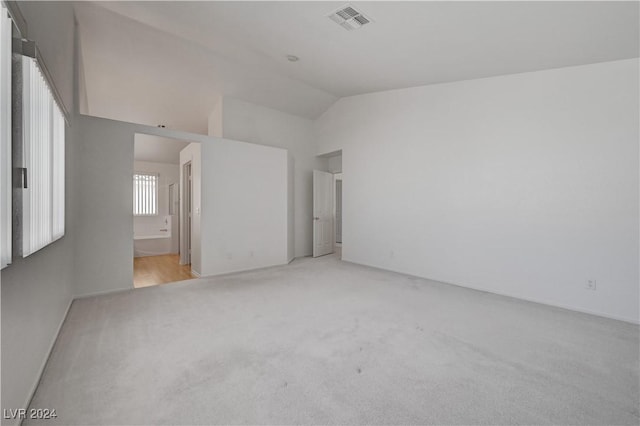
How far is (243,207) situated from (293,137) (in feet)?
7.49

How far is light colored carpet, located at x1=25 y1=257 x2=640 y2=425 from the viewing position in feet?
5.32

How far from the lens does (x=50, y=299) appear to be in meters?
2.26

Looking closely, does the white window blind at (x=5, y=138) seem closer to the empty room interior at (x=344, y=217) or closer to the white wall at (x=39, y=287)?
the empty room interior at (x=344, y=217)

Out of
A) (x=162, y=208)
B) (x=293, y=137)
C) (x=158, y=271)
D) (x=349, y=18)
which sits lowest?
(x=158, y=271)

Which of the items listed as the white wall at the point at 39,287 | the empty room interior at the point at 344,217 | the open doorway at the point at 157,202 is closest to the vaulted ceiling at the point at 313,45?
the empty room interior at the point at 344,217

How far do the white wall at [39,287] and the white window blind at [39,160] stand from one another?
17 cm

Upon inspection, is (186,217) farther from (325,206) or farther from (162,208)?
(325,206)

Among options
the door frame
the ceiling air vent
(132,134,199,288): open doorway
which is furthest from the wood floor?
the ceiling air vent

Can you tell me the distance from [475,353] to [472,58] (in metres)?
3.40

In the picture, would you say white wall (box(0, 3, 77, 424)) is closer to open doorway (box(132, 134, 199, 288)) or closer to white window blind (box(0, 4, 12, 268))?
white window blind (box(0, 4, 12, 268))

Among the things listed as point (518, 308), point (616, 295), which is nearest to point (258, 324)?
point (518, 308)

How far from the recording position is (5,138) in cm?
118

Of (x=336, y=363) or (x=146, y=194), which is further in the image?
(x=146, y=194)

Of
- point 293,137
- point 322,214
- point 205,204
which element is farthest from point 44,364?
point 293,137
